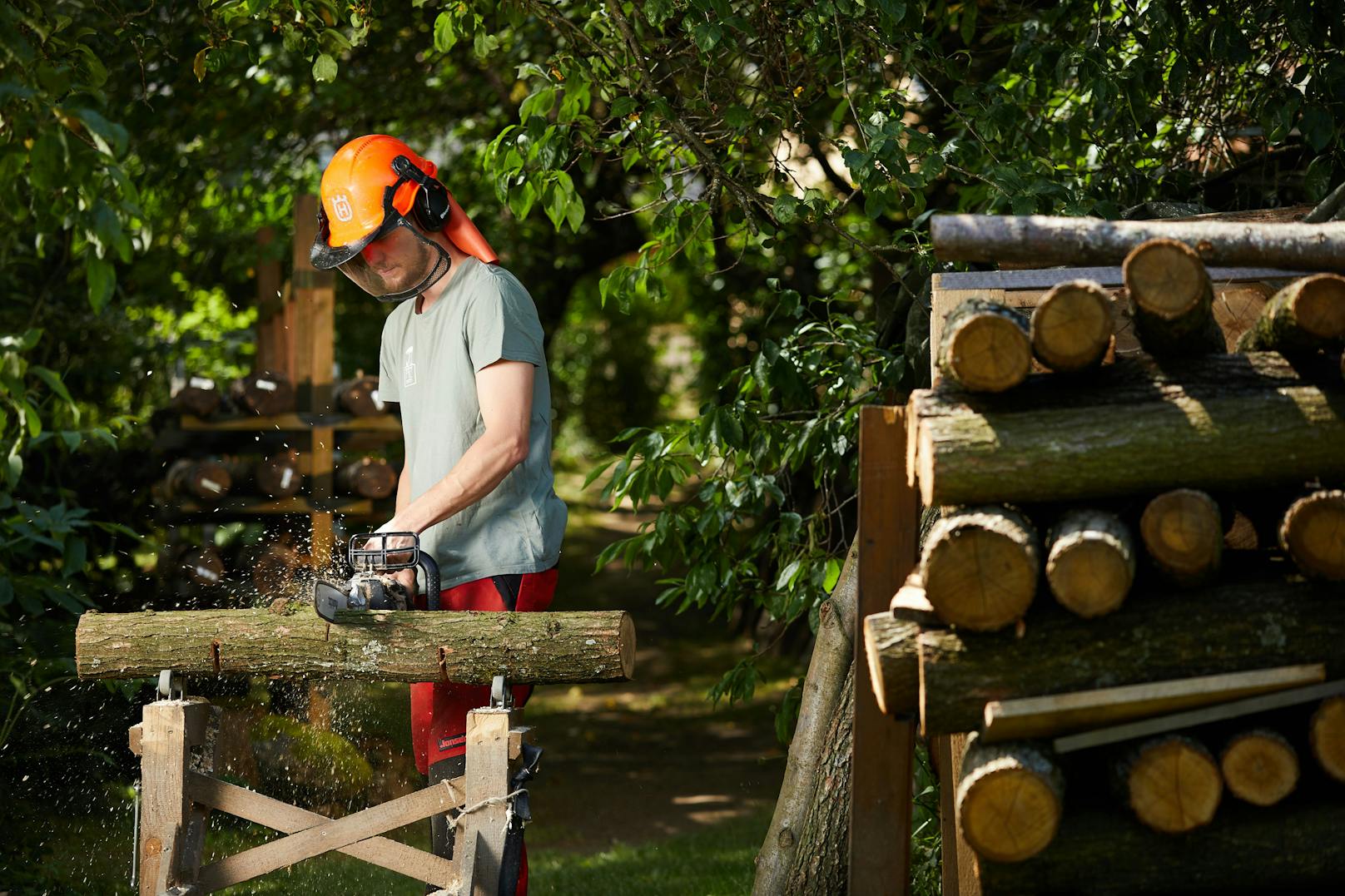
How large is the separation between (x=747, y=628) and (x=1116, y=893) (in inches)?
309

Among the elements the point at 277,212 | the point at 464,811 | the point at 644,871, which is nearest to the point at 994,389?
the point at 464,811

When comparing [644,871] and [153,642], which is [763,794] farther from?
[153,642]

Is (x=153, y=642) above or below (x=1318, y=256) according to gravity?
below

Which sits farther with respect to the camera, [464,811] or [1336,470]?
[464,811]

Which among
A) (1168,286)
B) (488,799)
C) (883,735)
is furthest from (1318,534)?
(488,799)

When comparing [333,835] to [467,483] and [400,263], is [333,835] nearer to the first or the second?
[467,483]

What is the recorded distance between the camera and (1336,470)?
245 cm

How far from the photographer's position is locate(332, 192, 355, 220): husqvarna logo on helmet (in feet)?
11.5

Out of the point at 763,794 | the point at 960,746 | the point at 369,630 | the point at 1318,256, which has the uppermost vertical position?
the point at 1318,256

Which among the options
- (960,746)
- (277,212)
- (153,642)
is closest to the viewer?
(960,746)

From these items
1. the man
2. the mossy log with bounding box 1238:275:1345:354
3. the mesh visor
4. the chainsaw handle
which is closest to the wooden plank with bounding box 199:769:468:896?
the man

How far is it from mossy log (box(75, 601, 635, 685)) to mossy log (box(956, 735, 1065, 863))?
3.17 ft

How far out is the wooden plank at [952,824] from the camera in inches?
110

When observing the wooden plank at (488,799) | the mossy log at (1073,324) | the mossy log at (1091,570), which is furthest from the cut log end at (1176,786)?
the wooden plank at (488,799)
